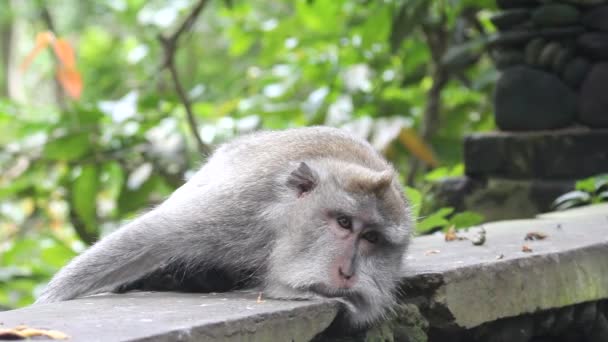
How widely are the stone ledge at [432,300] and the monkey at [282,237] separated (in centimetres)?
12

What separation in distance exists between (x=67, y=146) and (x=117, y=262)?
349cm

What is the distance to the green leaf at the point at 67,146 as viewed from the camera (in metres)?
6.21

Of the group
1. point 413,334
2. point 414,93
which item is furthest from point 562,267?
point 414,93

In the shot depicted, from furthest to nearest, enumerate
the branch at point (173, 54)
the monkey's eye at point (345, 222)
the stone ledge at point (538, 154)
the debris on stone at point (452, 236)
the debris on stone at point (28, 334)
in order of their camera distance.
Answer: the branch at point (173, 54) < the stone ledge at point (538, 154) < the debris on stone at point (452, 236) < the monkey's eye at point (345, 222) < the debris on stone at point (28, 334)

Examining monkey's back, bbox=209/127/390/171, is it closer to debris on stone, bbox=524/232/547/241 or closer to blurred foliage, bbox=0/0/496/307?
debris on stone, bbox=524/232/547/241

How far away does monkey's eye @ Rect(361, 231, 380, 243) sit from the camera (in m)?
2.90

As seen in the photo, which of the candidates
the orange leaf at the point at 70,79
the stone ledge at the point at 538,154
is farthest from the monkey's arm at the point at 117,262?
the orange leaf at the point at 70,79

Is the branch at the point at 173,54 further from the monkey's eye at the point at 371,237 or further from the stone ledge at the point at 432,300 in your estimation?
the monkey's eye at the point at 371,237

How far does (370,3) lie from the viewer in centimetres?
673

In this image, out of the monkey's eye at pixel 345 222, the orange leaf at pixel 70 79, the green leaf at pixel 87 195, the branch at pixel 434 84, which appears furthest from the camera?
the branch at pixel 434 84

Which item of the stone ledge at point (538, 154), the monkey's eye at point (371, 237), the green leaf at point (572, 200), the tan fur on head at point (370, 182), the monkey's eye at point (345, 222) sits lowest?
the green leaf at point (572, 200)

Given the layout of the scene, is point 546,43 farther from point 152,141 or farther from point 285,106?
point 152,141

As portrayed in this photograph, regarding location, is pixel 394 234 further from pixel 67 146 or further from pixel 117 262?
pixel 67 146

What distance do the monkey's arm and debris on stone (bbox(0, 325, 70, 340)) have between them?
0.88 meters
